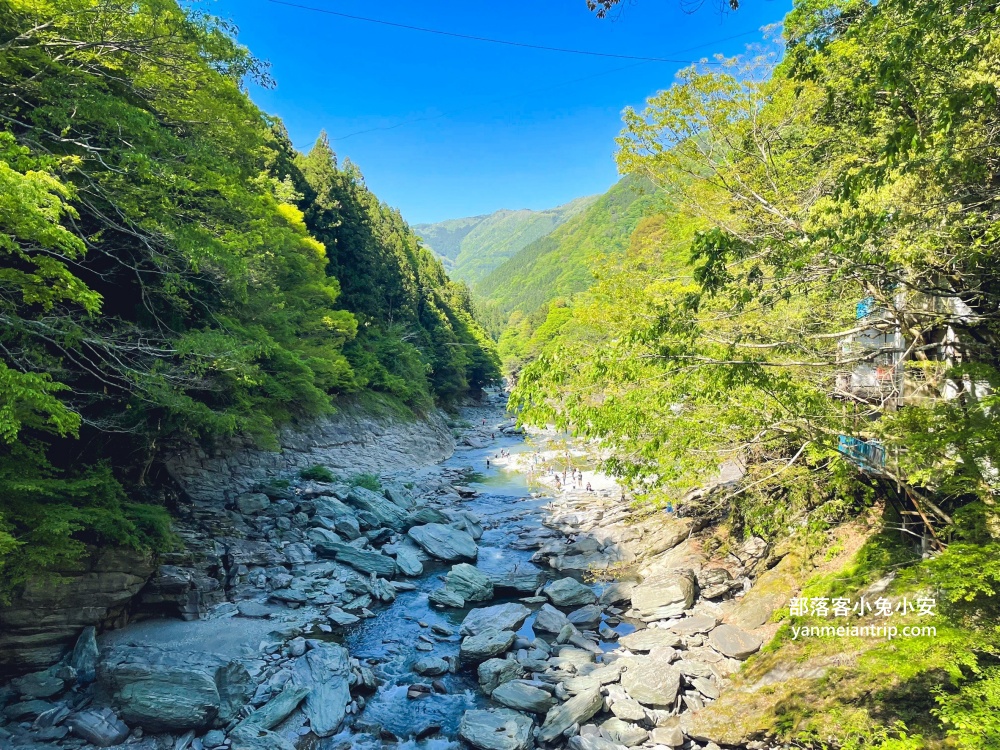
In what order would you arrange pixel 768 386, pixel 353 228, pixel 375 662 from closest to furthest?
pixel 768 386 < pixel 375 662 < pixel 353 228

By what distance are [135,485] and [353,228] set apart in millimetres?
25045

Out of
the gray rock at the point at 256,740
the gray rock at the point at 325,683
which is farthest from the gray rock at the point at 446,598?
the gray rock at the point at 256,740

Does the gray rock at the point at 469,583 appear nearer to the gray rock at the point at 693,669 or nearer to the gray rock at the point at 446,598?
the gray rock at the point at 446,598

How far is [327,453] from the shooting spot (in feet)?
79.5

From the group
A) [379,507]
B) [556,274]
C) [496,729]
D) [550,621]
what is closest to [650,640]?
[550,621]

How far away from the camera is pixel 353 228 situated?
1326 inches

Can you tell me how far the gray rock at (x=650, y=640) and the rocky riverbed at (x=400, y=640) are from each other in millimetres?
51

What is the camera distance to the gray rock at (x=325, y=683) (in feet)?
28.1

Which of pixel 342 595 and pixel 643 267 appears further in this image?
pixel 342 595

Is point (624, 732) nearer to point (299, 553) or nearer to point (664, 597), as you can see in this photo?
point (664, 597)

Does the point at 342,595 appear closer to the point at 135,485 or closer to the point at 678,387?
the point at 135,485

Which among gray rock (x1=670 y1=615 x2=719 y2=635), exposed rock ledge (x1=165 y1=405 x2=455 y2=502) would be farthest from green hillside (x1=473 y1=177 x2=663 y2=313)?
gray rock (x1=670 y1=615 x2=719 y2=635)

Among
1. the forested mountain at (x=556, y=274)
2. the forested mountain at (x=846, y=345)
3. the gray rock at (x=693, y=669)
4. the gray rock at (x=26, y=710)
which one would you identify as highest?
the forested mountain at (x=556, y=274)

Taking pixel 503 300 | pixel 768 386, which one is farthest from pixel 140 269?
pixel 503 300
